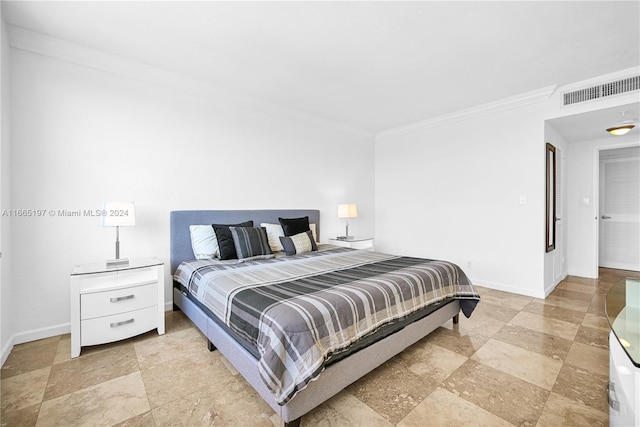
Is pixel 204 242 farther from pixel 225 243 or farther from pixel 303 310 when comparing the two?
pixel 303 310

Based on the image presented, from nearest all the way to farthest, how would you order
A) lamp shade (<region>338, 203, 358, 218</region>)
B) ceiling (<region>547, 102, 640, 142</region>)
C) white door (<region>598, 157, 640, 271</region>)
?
1. ceiling (<region>547, 102, 640, 142</region>)
2. lamp shade (<region>338, 203, 358, 218</region>)
3. white door (<region>598, 157, 640, 271</region>)

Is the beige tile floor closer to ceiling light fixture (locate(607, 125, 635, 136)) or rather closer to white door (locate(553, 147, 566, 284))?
white door (locate(553, 147, 566, 284))

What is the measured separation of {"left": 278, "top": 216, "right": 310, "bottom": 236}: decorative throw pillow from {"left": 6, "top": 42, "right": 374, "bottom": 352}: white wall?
0.40 metres

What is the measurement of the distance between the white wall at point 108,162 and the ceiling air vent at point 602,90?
3.69 metres

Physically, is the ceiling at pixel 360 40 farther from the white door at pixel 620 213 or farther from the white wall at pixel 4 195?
the white door at pixel 620 213

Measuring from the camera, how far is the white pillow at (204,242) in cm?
302

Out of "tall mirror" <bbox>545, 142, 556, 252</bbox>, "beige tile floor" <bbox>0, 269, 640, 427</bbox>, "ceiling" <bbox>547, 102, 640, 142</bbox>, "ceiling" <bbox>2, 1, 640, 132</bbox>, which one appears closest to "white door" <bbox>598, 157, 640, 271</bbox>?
"ceiling" <bbox>547, 102, 640, 142</bbox>

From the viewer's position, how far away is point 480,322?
2836mm

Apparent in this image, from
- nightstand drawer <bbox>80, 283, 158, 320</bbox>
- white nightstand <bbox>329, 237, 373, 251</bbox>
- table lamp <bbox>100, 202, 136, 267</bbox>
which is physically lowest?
nightstand drawer <bbox>80, 283, 158, 320</bbox>

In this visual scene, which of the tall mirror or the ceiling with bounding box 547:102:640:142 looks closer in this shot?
the ceiling with bounding box 547:102:640:142

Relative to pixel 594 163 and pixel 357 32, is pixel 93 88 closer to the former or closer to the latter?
pixel 357 32

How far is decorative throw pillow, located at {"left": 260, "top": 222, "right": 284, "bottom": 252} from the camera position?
11.6 ft

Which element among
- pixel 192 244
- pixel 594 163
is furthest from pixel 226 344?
pixel 594 163

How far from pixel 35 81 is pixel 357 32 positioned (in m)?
2.88
